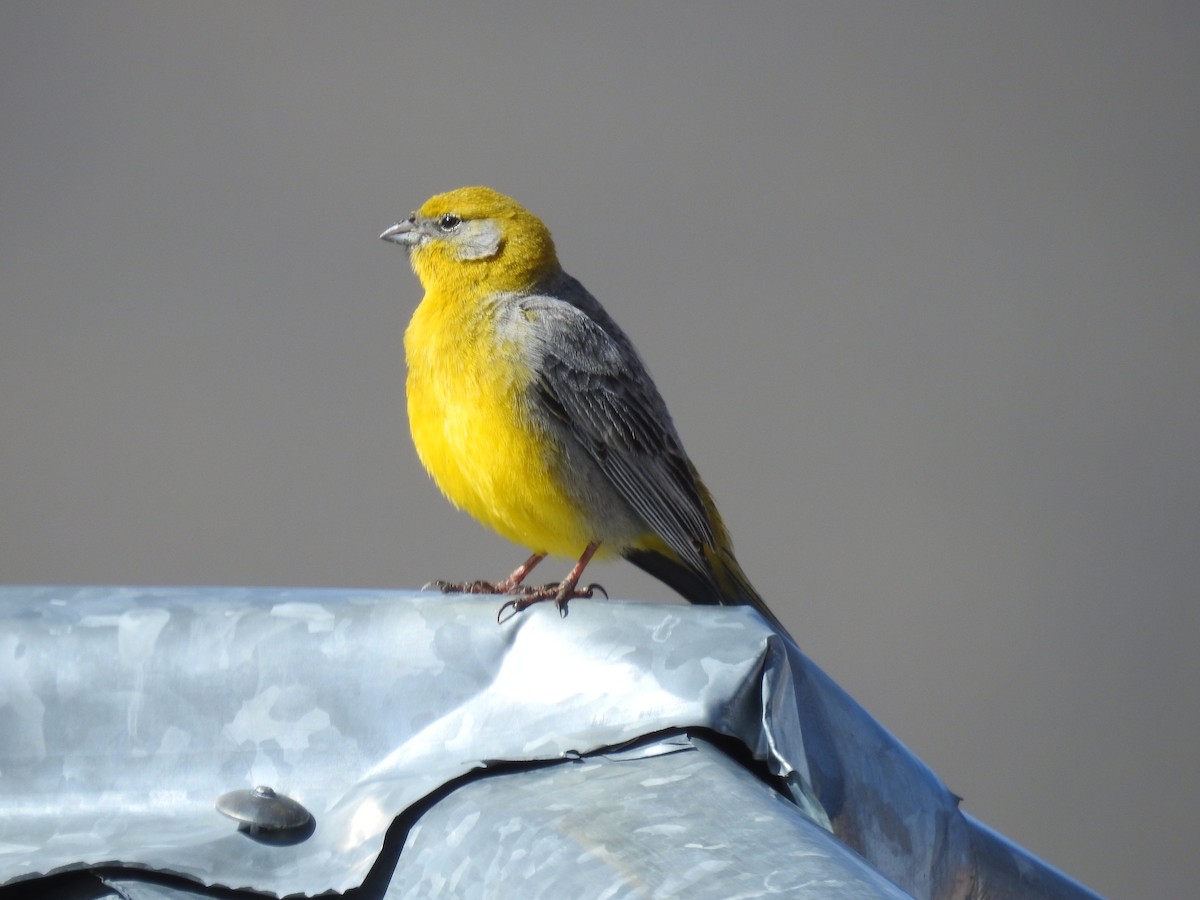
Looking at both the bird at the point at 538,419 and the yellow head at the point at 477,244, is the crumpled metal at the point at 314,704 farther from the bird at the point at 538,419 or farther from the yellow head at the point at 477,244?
the yellow head at the point at 477,244

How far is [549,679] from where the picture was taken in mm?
1127

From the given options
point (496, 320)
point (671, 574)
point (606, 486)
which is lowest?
point (671, 574)

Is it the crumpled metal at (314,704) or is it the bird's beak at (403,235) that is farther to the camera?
the bird's beak at (403,235)

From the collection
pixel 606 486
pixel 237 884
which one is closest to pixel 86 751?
pixel 237 884

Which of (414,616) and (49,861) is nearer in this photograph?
(49,861)

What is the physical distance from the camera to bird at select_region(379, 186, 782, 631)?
2336 millimetres

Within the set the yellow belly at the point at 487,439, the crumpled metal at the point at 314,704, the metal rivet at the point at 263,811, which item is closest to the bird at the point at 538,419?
the yellow belly at the point at 487,439

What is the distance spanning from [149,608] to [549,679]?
0.33 metres

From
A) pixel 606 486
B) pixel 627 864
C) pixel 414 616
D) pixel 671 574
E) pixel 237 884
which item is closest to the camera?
pixel 627 864

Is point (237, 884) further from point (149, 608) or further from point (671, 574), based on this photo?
point (671, 574)

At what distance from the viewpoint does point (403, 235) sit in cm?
274

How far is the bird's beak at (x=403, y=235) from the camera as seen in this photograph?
2.72 m

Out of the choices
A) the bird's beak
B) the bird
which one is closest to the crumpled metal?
the bird

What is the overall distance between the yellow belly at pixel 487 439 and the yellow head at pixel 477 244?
16 centimetres
